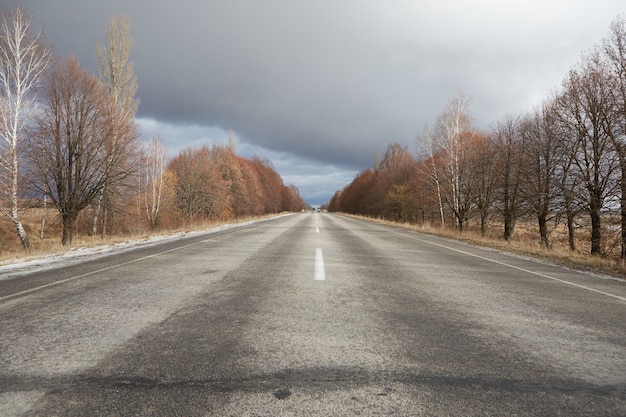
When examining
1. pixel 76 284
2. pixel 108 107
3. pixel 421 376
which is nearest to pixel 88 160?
pixel 108 107

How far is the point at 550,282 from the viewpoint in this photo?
6148 millimetres

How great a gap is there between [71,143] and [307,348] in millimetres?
17095

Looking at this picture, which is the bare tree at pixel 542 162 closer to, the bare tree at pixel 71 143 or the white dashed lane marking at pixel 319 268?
the white dashed lane marking at pixel 319 268

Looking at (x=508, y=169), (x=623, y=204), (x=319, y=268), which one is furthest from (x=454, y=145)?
(x=319, y=268)

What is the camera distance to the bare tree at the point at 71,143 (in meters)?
14.2

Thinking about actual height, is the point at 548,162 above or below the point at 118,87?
below

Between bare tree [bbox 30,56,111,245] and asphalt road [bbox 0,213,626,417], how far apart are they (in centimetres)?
1136

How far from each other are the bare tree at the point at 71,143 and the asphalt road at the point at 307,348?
11356mm

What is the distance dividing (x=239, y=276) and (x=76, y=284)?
2639 millimetres

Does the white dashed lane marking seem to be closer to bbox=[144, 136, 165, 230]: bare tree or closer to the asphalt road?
the asphalt road

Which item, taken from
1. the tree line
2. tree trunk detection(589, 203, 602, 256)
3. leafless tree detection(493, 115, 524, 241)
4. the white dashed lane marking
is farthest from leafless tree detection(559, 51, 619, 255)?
the tree line

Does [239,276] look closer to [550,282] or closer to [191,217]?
[550,282]

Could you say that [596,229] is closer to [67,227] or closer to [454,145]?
→ [454,145]

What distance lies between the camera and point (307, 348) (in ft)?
9.26
